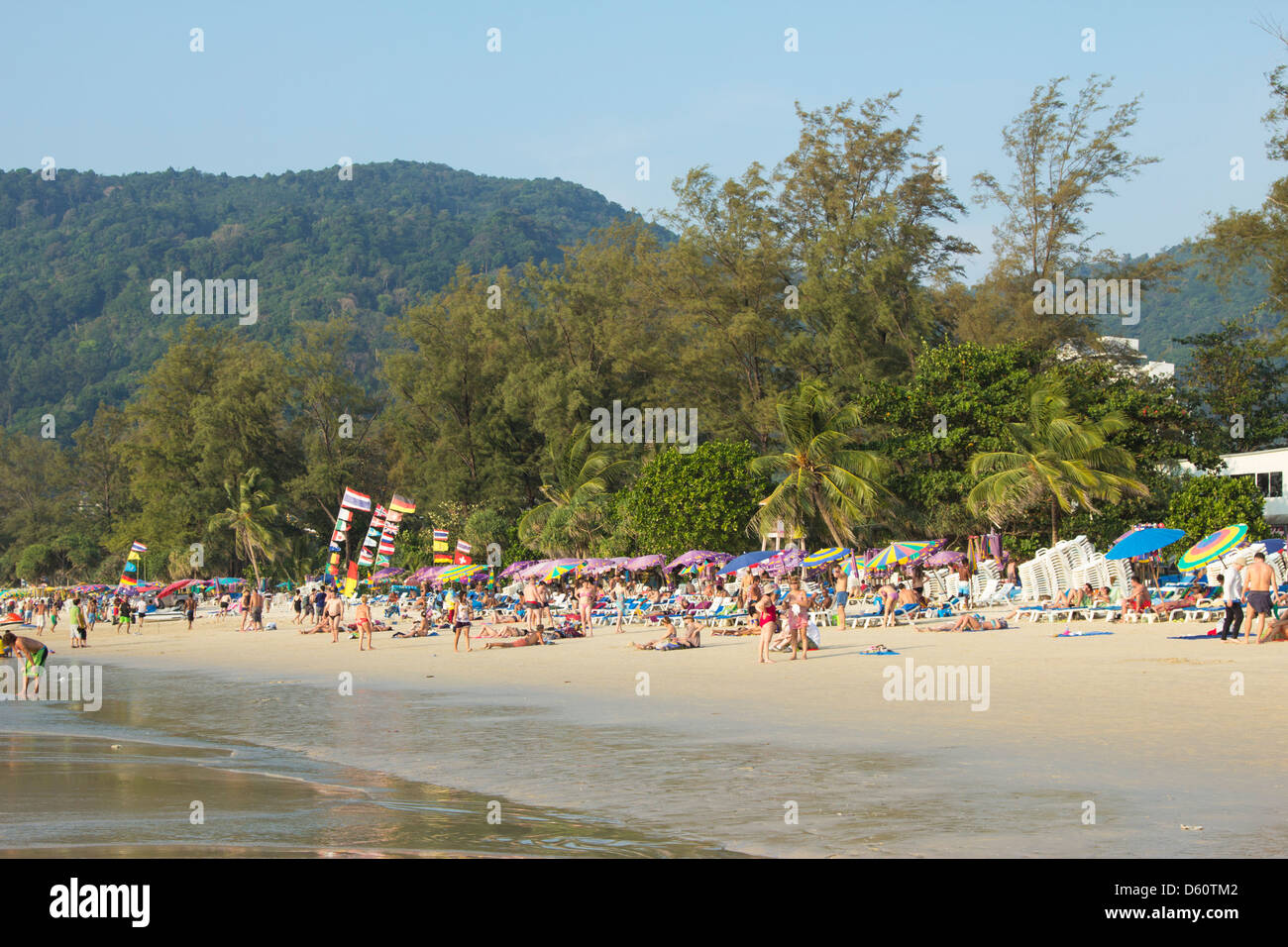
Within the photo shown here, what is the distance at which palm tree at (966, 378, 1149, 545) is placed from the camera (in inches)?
1342

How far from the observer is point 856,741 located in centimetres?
1095

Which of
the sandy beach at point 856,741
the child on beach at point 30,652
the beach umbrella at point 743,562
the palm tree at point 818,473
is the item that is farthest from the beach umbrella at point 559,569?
the child on beach at point 30,652

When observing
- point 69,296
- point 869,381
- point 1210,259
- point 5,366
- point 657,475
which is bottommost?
point 657,475

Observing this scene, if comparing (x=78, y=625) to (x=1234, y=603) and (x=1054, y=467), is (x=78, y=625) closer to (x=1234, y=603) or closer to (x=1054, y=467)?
(x=1054, y=467)

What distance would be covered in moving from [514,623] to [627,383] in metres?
25.0

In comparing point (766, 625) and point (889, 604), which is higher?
point (766, 625)

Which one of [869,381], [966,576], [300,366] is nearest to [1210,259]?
[869,381]

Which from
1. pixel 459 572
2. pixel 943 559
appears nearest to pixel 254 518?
pixel 459 572

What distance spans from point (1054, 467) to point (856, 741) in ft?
85.4

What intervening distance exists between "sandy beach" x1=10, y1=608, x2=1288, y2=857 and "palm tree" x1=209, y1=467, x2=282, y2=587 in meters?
42.2

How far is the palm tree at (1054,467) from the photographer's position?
34.1 meters

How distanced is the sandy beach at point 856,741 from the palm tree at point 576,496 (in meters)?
25.0
